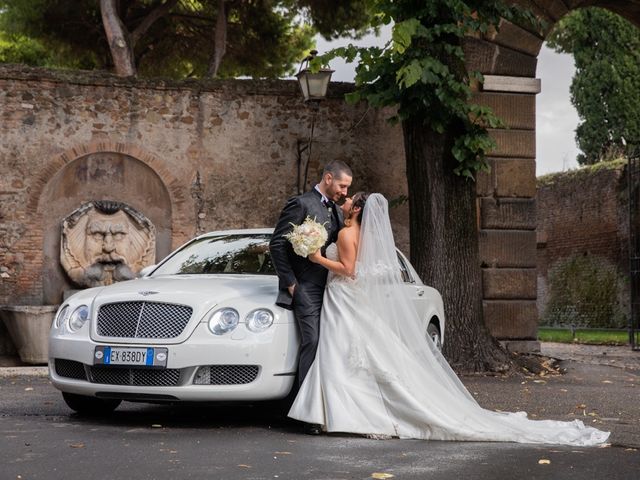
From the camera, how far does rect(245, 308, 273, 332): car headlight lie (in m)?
7.30

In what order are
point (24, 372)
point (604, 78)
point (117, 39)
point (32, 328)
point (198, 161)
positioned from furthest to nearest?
point (604, 78), point (117, 39), point (198, 161), point (32, 328), point (24, 372)

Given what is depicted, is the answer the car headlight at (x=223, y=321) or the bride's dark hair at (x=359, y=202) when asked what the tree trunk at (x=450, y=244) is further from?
the car headlight at (x=223, y=321)

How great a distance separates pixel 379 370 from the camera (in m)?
7.33

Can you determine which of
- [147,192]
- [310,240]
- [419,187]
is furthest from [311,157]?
[310,240]

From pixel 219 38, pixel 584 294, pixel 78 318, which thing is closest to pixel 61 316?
pixel 78 318

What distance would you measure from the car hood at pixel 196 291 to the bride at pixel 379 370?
509mm

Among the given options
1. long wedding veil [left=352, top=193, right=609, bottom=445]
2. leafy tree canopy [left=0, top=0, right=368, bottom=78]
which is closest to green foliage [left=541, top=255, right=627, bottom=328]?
leafy tree canopy [left=0, top=0, right=368, bottom=78]

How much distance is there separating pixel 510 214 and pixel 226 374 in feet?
27.3

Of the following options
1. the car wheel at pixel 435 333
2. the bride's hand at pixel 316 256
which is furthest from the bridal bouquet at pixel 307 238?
the car wheel at pixel 435 333

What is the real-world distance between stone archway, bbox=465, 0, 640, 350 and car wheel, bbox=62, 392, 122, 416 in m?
7.67

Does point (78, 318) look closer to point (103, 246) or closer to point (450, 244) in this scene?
point (450, 244)

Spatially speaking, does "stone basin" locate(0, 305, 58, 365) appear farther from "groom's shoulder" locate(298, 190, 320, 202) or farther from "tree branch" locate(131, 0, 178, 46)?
"tree branch" locate(131, 0, 178, 46)

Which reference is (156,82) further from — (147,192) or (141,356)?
(141,356)

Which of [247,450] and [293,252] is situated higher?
[293,252]
